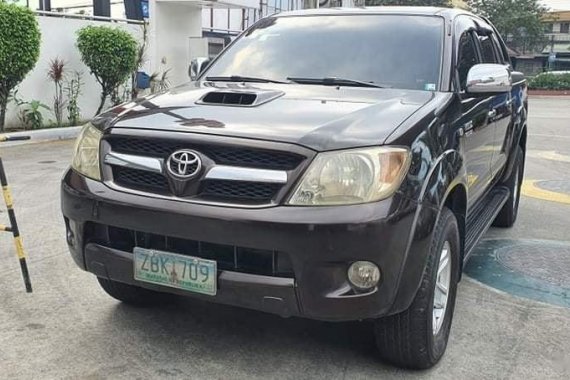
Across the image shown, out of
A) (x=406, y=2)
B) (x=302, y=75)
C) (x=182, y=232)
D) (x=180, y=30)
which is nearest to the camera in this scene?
(x=182, y=232)

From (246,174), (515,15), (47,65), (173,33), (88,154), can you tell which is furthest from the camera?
(515,15)

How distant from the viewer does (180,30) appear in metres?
16.6

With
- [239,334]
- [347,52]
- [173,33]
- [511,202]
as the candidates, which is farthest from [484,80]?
[173,33]

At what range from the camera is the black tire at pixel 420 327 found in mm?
3010

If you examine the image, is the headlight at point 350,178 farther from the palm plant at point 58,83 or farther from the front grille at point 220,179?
the palm plant at point 58,83

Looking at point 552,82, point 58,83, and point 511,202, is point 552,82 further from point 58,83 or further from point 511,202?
point 511,202

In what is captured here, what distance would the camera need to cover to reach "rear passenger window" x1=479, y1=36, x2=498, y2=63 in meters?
4.99

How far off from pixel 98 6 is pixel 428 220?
1302cm

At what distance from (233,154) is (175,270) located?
1.97ft

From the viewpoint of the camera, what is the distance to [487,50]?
5.20 meters

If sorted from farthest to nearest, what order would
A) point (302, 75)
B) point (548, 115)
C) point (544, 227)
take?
point (548, 115), point (544, 227), point (302, 75)

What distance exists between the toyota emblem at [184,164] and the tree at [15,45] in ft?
27.2

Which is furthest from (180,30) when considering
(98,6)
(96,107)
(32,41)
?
(32,41)

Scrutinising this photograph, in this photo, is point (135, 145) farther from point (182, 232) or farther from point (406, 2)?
point (406, 2)
